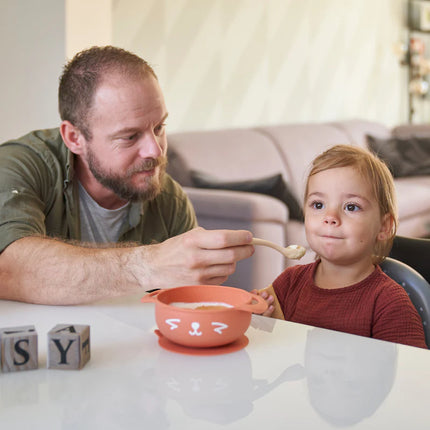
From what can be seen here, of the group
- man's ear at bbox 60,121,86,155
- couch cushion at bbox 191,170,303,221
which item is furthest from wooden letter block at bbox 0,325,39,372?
couch cushion at bbox 191,170,303,221

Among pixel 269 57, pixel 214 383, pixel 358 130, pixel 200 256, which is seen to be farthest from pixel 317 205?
pixel 358 130

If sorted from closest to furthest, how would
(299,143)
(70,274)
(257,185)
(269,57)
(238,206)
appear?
(70,274) < (238,206) < (257,185) < (299,143) < (269,57)

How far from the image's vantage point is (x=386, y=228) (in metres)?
1.41

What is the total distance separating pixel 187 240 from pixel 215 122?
348 cm

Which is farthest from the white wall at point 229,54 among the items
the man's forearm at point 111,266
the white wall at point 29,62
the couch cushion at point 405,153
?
the man's forearm at point 111,266

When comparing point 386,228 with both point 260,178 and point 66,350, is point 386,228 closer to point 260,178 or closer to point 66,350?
point 66,350

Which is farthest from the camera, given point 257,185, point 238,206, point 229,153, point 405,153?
point 405,153

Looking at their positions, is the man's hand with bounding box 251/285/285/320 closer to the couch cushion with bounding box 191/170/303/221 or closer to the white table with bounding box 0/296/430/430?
the white table with bounding box 0/296/430/430

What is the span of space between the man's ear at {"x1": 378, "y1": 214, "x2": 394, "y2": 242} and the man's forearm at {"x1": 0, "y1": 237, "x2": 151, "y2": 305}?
533mm

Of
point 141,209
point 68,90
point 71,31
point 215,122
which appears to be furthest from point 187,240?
point 215,122

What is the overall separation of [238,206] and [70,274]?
1.85 meters

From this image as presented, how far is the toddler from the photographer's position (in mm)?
1312

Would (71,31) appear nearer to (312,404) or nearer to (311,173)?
(311,173)

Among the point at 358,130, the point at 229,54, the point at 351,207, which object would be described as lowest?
the point at 358,130
